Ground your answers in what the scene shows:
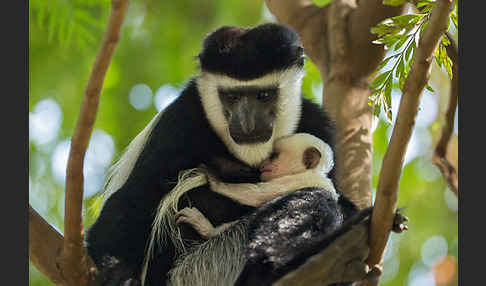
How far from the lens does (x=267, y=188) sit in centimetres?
270

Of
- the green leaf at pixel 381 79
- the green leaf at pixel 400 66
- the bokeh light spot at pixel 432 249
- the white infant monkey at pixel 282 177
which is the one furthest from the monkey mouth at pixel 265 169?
the bokeh light spot at pixel 432 249

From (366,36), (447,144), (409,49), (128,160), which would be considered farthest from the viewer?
(447,144)

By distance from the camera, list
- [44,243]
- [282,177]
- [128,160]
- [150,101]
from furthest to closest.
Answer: [150,101]
[128,160]
[282,177]
[44,243]

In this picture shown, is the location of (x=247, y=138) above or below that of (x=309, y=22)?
below

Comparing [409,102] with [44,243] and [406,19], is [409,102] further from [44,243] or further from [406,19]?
[44,243]

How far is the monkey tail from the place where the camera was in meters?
2.59

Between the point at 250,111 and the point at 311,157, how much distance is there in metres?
0.39

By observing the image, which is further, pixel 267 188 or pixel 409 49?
pixel 267 188

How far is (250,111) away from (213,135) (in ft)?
0.83

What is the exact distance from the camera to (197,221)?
270cm

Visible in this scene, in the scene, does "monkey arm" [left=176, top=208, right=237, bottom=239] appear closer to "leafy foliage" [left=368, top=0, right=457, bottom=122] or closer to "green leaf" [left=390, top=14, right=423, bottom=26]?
"leafy foliage" [left=368, top=0, right=457, bottom=122]

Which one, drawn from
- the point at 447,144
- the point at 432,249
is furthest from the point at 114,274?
the point at 432,249

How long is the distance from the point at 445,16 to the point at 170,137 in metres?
1.33

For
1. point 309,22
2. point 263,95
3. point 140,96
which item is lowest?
point 263,95
